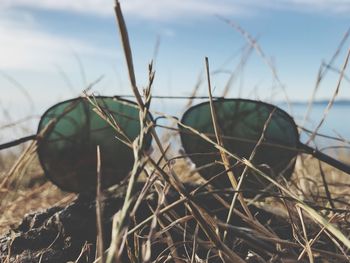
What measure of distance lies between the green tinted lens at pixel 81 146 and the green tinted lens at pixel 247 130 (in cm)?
18

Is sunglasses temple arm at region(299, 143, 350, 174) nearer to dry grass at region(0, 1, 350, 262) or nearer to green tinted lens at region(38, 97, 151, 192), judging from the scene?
dry grass at region(0, 1, 350, 262)

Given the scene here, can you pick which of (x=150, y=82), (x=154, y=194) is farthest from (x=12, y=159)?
(x=150, y=82)

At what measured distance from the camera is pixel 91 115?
165 cm

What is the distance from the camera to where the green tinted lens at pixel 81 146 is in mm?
1620

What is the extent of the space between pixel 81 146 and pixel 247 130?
1.60ft

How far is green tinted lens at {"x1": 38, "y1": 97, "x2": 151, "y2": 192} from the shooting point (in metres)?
1.62

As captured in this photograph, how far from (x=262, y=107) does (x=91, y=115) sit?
494 mm

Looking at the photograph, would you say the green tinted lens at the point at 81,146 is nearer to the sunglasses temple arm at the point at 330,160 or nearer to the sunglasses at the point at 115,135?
the sunglasses at the point at 115,135

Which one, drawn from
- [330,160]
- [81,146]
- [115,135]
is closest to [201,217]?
[330,160]

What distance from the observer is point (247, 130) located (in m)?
1.58

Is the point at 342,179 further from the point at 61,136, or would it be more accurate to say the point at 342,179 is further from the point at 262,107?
the point at 61,136

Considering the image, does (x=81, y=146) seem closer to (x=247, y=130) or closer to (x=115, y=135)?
(x=115, y=135)

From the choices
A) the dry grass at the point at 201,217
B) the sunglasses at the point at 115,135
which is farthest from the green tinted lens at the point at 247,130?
the dry grass at the point at 201,217

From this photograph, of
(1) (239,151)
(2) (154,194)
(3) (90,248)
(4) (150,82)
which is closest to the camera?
(4) (150,82)
